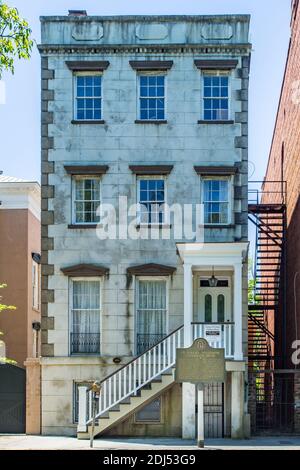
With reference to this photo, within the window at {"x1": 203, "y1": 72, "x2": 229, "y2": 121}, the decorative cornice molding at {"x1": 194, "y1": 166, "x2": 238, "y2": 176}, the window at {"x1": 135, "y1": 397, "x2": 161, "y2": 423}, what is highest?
the window at {"x1": 203, "y1": 72, "x2": 229, "y2": 121}

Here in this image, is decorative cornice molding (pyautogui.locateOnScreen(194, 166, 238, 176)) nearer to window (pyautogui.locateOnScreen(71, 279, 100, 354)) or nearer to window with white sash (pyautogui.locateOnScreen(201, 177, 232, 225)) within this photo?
window with white sash (pyautogui.locateOnScreen(201, 177, 232, 225))

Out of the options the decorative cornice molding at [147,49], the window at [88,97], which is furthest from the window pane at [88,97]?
the decorative cornice molding at [147,49]

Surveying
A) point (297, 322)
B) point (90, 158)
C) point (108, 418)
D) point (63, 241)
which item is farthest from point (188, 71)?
point (108, 418)

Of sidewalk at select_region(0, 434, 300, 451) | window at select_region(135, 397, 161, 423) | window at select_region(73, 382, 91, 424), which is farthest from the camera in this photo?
window at select_region(73, 382, 91, 424)

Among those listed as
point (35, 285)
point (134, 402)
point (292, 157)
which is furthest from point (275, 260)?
point (134, 402)

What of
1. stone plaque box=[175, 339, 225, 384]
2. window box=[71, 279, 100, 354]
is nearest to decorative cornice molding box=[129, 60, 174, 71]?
window box=[71, 279, 100, 354]

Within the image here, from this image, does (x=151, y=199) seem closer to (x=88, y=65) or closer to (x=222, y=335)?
(x=88, y=65)

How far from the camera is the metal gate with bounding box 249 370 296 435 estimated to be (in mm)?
29750

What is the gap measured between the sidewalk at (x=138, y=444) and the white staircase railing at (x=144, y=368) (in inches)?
47.2

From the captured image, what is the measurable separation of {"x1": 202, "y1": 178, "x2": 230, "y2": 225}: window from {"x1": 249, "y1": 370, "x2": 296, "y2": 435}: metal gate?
494 centimetres

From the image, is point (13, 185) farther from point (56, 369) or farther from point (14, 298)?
point (56, 369)

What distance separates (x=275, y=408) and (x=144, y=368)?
5168 millimetres

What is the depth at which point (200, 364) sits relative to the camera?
26547 mm

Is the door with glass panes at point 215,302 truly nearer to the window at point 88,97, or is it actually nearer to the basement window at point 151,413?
the basement window at point 151,413
